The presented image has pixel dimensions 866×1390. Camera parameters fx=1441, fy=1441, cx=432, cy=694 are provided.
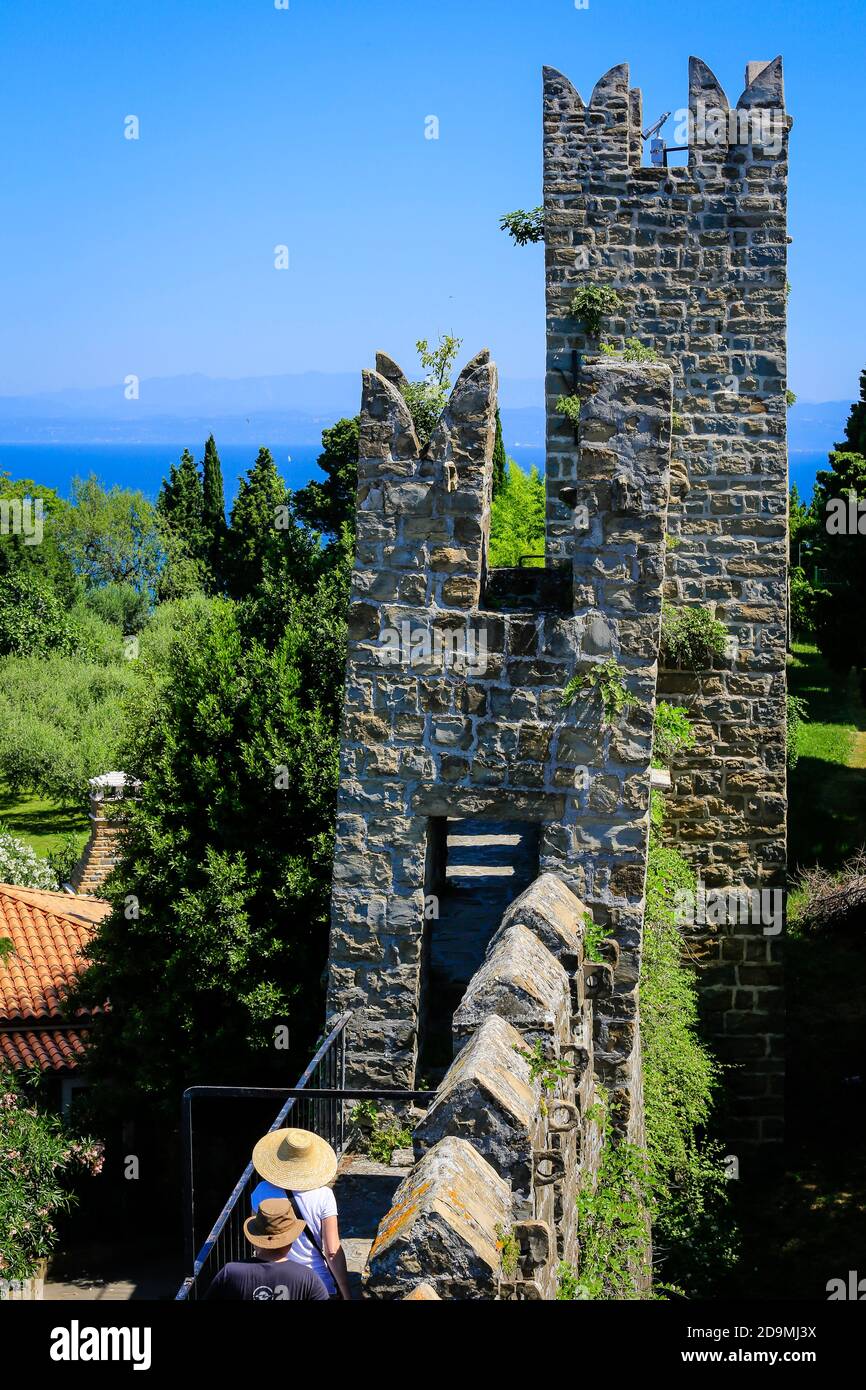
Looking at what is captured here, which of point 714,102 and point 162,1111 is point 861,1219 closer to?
point 162,1111

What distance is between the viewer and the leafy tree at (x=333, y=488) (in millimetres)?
44156

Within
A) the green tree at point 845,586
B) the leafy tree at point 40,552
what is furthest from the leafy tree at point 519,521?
the leafy tree at point 40,552

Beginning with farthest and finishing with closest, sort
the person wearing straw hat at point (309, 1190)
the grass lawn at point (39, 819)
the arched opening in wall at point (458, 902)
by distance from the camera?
the grass lawn at point (39, 819), the arched opening in wall at point (458, 902), the person wearing straw hat at point (309, 1190)

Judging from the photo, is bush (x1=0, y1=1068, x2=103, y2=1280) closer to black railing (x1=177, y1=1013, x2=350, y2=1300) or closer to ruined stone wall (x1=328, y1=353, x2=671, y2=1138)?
black railing (x1=177, y1=1013, x2=350, y2=1300)

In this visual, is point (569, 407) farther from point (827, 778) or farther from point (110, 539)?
point (110, 539)

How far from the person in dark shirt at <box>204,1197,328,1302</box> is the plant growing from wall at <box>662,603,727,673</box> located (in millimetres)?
9774

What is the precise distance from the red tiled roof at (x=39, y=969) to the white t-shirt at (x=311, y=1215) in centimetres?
1536

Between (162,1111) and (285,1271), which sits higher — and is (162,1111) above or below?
below

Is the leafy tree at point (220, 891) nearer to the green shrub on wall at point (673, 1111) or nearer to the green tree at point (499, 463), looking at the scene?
the green shrub on wall at point (673, 1111)

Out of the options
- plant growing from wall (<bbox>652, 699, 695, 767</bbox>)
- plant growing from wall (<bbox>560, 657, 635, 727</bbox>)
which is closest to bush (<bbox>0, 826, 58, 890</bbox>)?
plant growing from wall (<bbox>652, 699, 695, 767</bbox>)

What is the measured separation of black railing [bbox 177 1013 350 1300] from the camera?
6.55 m
